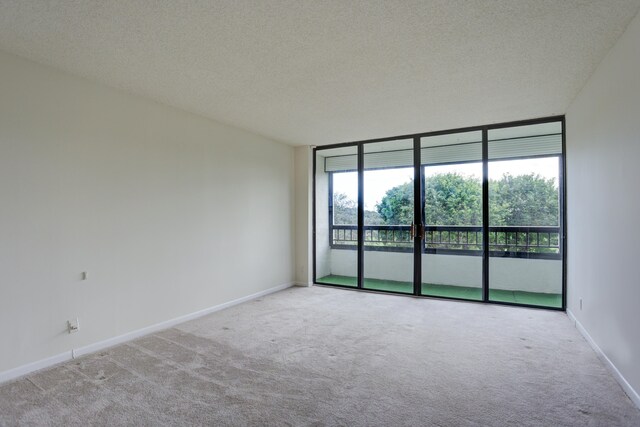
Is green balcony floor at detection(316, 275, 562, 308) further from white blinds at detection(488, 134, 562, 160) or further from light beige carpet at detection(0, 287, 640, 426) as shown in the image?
white blinds at detection(488, 134, 562, 160)

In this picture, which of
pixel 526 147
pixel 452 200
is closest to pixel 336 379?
pixel 452 200

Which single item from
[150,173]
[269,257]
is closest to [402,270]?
[269,257]

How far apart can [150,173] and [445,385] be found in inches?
138

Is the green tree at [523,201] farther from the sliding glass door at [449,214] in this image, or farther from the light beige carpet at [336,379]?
the light beige carpet at [336,379]

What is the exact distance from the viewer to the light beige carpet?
2148mm

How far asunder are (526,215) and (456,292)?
4.81ft

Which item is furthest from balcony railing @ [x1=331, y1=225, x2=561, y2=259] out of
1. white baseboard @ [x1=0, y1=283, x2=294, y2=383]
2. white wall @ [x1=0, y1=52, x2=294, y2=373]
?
white baseboard @ [x1=0, y1=283, x2=294, y2=383]

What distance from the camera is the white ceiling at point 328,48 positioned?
2.16m

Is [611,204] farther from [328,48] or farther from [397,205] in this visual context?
[397,205]

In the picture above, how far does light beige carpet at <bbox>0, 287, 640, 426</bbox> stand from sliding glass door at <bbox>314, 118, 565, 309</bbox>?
0.89m

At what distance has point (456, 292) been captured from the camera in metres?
5.07

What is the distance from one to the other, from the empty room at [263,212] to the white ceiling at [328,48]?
0.02 m

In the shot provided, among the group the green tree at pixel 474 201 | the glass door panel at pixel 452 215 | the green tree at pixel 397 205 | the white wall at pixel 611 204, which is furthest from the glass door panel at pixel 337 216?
the white wall at pixel 611 204

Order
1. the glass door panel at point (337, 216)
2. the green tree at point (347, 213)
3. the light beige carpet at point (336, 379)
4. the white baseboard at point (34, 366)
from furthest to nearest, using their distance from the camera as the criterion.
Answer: the glass door panel at point (337, 216) < the green tree at point (347, 213) < the white baseboard at point (34, 366) < the light beige carpet at point (336, 379)
